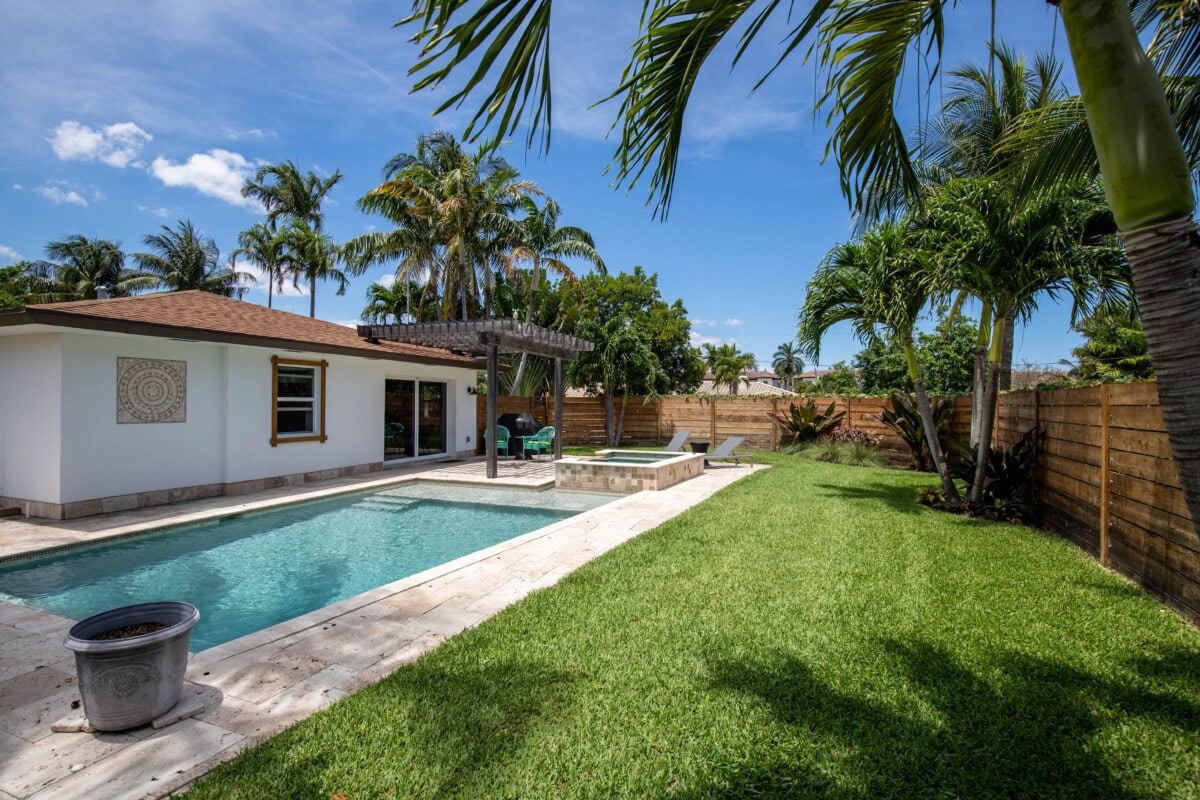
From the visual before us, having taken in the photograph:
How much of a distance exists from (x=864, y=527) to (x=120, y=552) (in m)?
9.34

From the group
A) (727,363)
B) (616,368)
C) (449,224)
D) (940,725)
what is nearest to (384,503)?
(940,725)

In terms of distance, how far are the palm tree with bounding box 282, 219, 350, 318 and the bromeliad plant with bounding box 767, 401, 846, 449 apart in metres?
25.2

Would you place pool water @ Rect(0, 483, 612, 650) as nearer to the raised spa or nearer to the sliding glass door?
the raised spa

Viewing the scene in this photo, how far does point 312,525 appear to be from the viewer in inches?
341

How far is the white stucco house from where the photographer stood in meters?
8.05

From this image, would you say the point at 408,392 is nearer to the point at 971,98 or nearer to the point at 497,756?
the point at 497,756

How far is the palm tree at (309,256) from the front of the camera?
31.0 meters

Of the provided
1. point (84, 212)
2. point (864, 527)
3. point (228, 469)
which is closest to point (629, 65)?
point (864, 527)

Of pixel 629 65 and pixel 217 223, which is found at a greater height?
pixel 217 223

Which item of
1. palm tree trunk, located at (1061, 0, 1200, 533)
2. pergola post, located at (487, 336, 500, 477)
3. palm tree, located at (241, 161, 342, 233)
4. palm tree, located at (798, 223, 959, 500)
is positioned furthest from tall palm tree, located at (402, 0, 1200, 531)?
palm tree, located at (241, 161, 342, 233)

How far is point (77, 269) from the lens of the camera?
127ft

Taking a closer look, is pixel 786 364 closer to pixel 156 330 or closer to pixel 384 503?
pixel 384 503

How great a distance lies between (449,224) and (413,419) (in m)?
8.46

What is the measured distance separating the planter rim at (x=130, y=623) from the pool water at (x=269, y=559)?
147 centimetres
